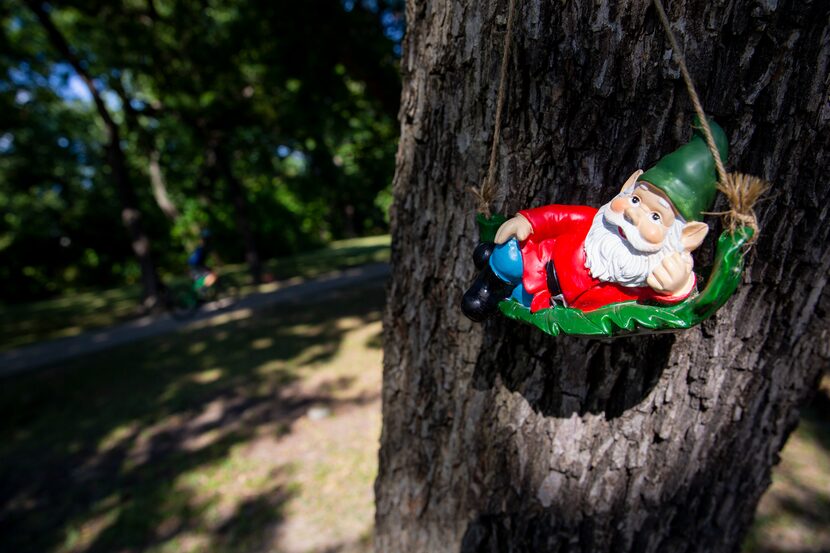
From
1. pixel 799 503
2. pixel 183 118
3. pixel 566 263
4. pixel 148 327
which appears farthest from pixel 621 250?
pixel 183 118

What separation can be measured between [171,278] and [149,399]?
1412 centimetres

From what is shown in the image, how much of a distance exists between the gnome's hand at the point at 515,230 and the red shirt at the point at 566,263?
15mm

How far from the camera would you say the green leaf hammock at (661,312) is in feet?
2.79

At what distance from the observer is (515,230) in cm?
108

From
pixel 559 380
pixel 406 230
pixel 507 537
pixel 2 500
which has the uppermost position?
pixel 406 230

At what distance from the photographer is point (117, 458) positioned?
13.1 ft

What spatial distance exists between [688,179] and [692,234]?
0.39 ft

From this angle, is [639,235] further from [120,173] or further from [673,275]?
[120,173]

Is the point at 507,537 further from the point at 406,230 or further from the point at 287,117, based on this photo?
the point at 287,117

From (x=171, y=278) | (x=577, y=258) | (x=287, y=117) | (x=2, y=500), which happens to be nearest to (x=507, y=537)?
(x=577, y=258)

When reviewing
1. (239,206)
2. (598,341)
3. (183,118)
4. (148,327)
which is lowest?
(148,327)

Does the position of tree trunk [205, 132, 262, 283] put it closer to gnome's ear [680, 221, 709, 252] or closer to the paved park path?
the paved park path

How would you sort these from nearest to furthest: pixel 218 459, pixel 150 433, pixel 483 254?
1. pixel 483 254
2. pixel 218 459
3. pixel 150 433

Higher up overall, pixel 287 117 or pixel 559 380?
pixel 287 117
